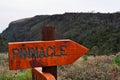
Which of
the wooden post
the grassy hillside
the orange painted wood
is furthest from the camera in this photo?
the grassy hillside

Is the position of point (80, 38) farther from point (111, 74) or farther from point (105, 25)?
point (111, 74)

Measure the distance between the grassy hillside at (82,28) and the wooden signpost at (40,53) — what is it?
4107cm

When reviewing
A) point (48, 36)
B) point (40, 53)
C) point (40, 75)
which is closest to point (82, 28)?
point (48, 36)

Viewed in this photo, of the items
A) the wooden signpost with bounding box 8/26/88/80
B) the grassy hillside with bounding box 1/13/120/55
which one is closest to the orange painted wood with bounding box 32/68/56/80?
the wooden signpost with bounding box 8/26/88/80

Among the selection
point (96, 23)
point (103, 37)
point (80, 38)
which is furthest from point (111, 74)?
point (96, 23)

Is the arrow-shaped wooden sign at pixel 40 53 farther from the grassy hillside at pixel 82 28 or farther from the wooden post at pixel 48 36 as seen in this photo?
the grassy hillside at pixel 82 28

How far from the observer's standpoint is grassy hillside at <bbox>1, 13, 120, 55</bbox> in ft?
180

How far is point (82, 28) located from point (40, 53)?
228 ft

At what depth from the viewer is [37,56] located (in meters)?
5.39

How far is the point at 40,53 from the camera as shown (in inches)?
213

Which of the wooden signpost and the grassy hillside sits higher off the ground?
the wooden signpost

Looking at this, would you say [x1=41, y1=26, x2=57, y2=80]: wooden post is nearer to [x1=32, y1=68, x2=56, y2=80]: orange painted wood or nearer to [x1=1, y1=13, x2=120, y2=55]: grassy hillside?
[x1=32, y1=68, x2=56, y2=80]: orange painted wood

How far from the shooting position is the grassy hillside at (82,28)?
55.0 metres

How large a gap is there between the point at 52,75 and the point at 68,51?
427mm
